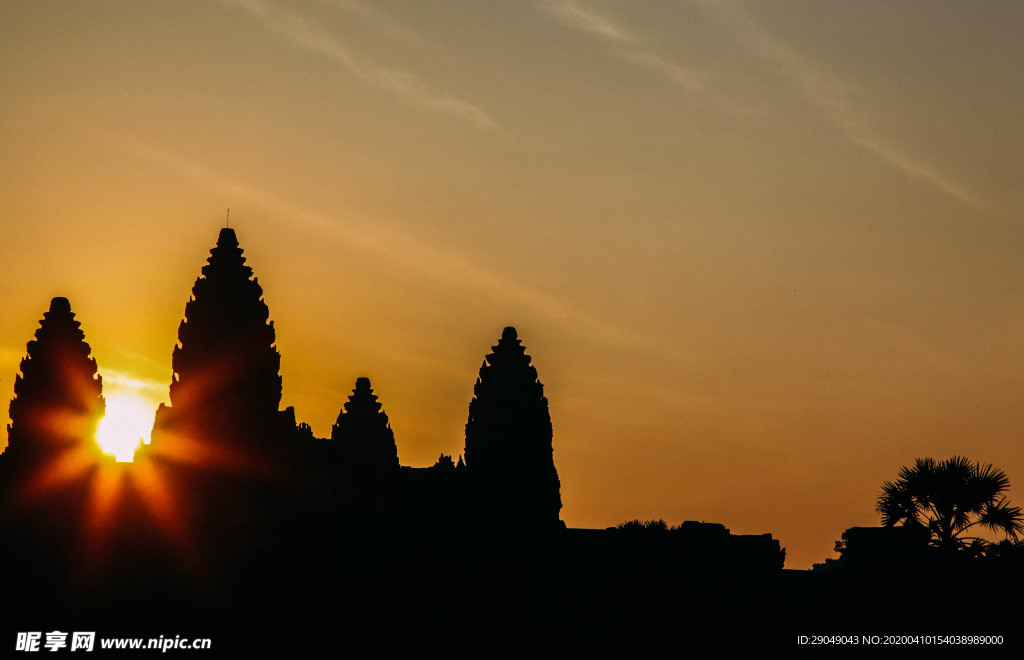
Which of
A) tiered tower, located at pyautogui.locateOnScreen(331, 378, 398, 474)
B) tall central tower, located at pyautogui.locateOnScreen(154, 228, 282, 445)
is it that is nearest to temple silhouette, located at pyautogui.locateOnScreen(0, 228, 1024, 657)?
tall central tower, located at pyautogui.locateOnScreen(154, 228, 282, 445)

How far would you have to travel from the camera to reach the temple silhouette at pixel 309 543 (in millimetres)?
69000

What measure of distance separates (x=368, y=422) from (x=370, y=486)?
23.0 meters

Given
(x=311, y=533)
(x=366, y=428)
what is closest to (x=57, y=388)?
(x=366, y=428)

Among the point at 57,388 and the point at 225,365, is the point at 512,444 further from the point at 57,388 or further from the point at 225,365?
the point at 57,388

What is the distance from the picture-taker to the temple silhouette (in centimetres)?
6900

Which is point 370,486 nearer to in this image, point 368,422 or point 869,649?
point 368,422

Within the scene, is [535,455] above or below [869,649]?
above

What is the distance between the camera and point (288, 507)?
252 ft

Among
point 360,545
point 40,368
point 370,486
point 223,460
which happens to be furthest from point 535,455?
point 360,545

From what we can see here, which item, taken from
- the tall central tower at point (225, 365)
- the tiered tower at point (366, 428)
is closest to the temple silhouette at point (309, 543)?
the tall central tower at point (225, 365)

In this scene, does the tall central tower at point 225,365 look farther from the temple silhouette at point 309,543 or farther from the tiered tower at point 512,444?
the tiered tower at point 512,444

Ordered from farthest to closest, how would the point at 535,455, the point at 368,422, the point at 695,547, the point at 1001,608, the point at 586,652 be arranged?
the point at 368,422
the point at 535,455
the point at 695,547
the point at 586,652
the point at 1001,608

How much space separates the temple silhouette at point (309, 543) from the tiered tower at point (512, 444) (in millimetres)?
146

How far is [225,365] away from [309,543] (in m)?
29.7
